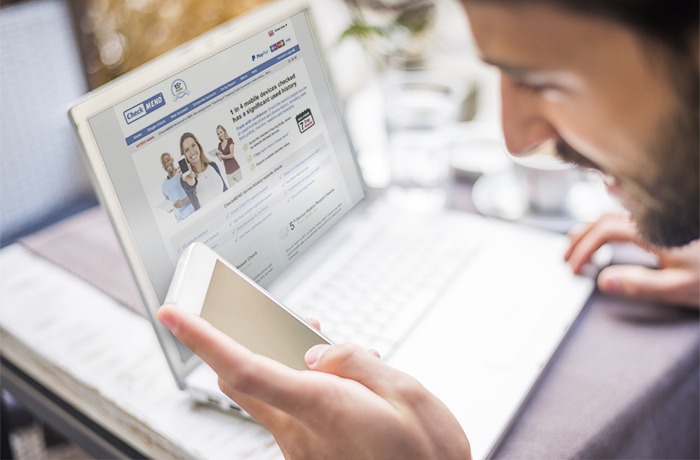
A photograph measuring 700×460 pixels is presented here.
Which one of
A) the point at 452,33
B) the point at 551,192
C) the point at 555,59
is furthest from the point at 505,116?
the point at 452,33

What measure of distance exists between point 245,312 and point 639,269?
475mm

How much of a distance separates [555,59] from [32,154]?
1.04 metres

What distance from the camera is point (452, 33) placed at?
1274 millimetres

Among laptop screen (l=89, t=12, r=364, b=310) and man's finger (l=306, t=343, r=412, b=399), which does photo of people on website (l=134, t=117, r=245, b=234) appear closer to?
laptop screen (l=89, t=12, r=364, b=310)

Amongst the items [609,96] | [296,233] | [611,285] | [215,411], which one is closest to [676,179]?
[609,96]

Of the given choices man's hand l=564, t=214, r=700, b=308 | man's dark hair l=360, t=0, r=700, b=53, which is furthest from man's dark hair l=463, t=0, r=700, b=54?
man's hand l=564, t=214, r=700, b=308

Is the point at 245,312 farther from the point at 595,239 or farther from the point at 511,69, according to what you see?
the point at 595,239

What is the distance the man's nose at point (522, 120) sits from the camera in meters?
0.43

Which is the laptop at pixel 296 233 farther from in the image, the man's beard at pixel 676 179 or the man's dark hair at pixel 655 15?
the man's dark hair at pixel 655 15

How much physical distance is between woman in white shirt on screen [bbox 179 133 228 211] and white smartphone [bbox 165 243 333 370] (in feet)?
0.18

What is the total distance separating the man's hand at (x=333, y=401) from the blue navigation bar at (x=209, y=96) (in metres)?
0.16

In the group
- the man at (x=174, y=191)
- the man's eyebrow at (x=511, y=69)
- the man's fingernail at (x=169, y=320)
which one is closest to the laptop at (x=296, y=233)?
the man at (x=174, y=191)

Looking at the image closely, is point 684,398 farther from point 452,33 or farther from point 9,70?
point 9,70

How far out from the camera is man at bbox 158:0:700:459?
323 millimetres
